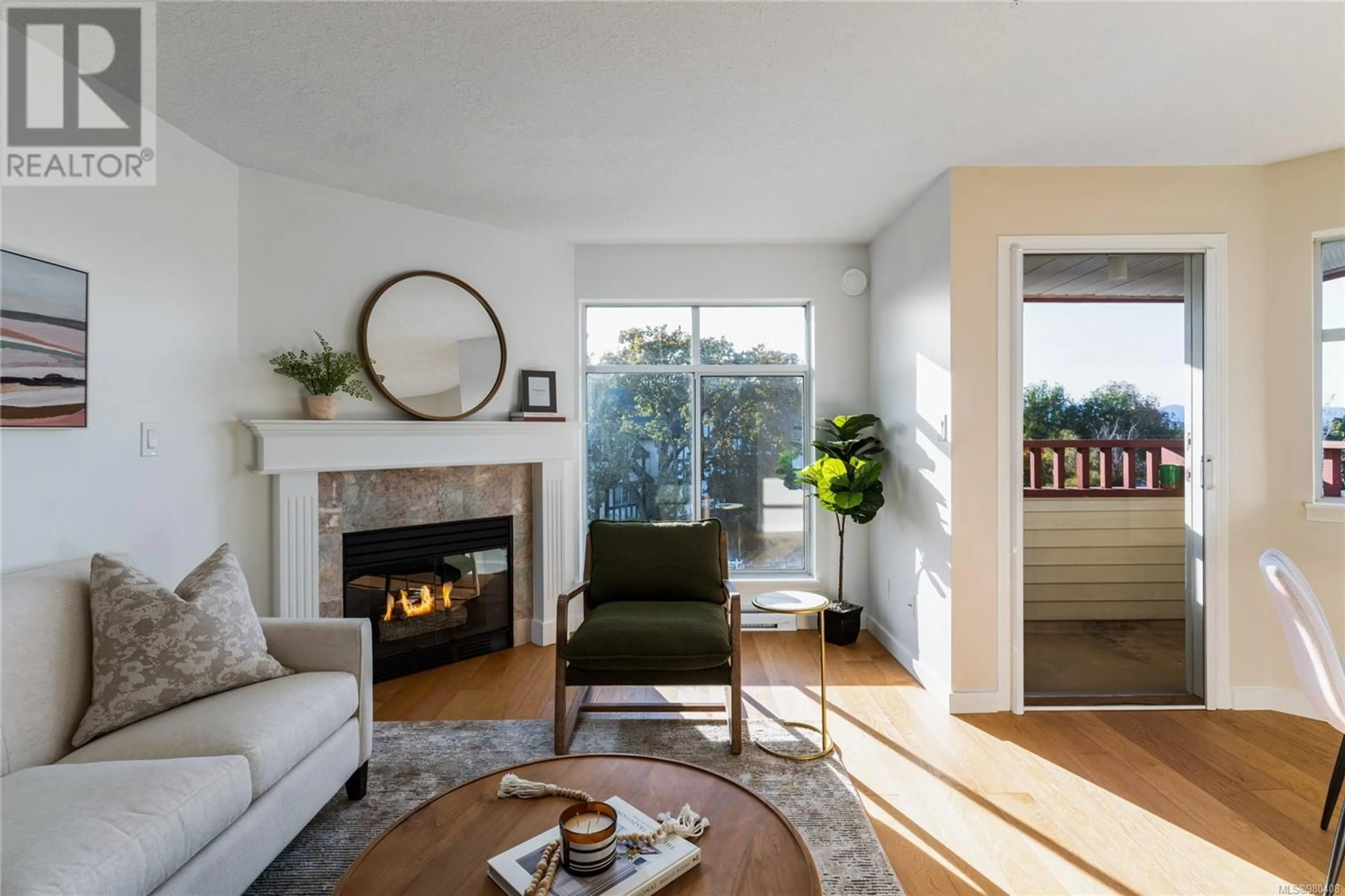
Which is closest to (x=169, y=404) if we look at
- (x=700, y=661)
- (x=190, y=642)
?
(x=190, y=642)

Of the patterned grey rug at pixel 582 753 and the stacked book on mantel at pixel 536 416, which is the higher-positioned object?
the stacked book on mantel at pixel 536 416

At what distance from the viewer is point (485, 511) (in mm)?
3896

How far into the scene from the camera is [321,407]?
10.3 feet

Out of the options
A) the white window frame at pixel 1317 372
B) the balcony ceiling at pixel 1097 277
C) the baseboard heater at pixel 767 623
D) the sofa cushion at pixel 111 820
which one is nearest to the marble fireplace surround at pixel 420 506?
the baseboard heater at pixel 767 623

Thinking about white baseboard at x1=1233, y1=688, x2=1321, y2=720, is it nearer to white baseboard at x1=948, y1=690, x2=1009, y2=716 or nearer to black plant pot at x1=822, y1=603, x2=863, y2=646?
white baseboard at x1=948, y1=690, x2=1009, y2=716

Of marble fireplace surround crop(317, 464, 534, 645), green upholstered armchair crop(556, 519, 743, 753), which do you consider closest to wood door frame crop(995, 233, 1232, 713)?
green upholstered armchair crop(556, 519, 743, 753)

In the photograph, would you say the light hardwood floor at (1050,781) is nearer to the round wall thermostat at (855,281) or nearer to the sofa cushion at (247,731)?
the sofa cushion at (247,731)

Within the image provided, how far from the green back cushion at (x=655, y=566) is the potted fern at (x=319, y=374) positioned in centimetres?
143

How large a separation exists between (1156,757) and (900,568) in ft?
4.75

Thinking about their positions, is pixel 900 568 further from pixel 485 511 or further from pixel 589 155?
pixel 589 155

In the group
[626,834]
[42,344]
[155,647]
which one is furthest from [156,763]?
[42,344]

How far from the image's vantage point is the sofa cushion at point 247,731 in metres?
1.69

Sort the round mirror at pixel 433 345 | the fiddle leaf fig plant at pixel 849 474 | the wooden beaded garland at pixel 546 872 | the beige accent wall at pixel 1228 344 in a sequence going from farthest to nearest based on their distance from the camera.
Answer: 1. the fiddle leaf fig plant at pixel 849 474
2. the round mirror at pixel 433 345
3. the beige accent wall at pixel 1228 344
4. the wooden beaded garland at pixel 546 872

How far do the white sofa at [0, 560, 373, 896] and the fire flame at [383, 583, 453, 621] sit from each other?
1.37m
